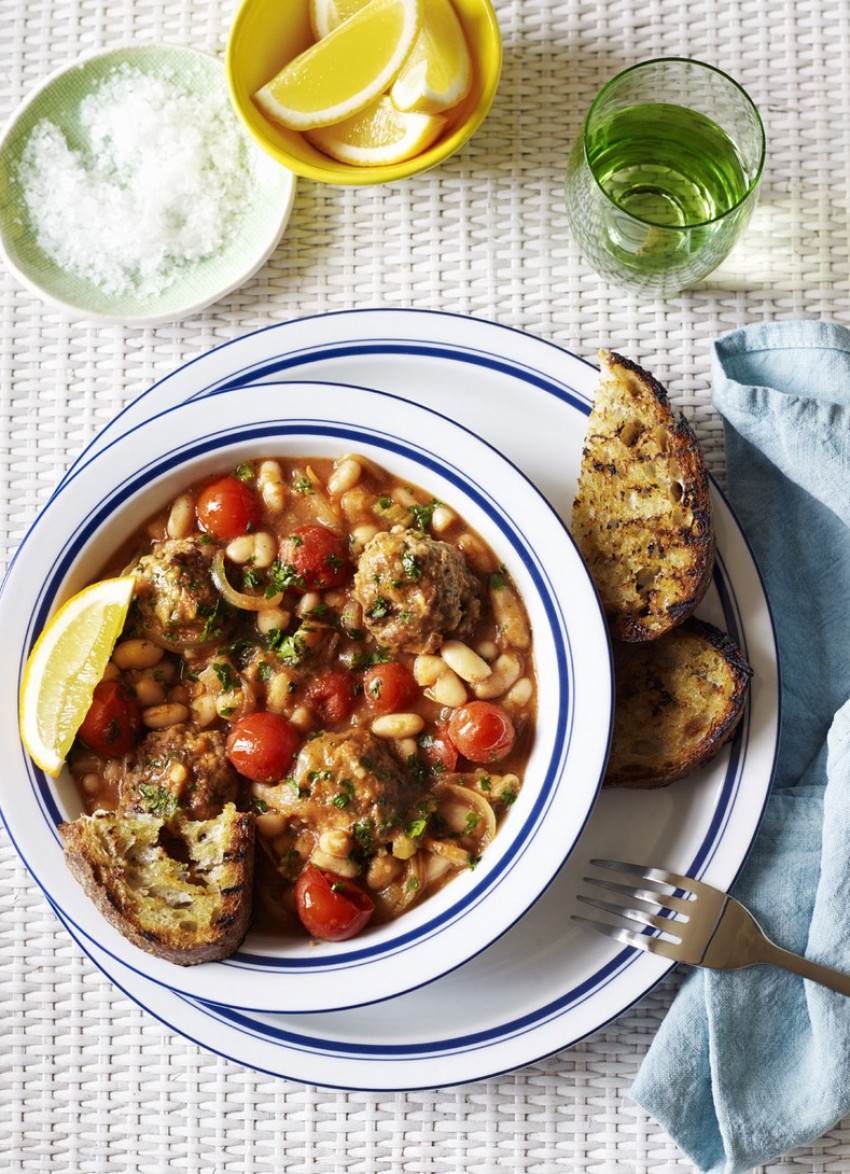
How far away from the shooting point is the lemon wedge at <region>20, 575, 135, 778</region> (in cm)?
380

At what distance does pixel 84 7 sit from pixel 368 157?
1.46 metres

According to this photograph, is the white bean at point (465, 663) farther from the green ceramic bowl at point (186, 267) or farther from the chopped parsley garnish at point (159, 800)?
the green ceramic bowl at point (186, 267)

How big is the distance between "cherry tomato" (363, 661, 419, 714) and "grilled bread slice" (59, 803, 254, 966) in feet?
1.89

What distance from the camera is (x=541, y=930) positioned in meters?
4.14

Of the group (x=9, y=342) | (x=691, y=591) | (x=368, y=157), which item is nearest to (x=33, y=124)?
Answer: (x=9, y=342)

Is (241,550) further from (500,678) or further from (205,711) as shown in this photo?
(500,678)

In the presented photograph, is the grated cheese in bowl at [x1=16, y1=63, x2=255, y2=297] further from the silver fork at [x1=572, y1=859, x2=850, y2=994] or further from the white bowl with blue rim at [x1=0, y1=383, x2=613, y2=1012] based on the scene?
the silver fork at [x1=572, y1=859, x2=850, y2=994]

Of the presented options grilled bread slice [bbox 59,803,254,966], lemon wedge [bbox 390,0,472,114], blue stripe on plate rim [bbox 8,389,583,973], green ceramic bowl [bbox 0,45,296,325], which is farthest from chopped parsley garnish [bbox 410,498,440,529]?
lemon wedge [bbox 390,0,472,114]

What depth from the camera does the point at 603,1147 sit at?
4312 mm

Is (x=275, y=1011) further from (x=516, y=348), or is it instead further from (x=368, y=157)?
(x=368, y=157)

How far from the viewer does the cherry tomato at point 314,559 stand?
3896 millimetres

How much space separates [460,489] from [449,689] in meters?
0.67

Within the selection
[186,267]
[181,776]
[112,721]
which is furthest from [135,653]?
[186,267]

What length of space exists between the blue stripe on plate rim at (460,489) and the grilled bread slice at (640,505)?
395mm
